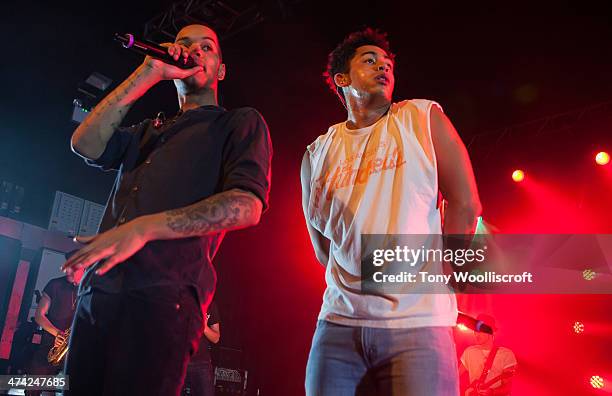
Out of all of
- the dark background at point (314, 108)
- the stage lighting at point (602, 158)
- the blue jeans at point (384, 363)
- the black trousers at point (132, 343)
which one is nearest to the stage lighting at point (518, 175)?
the dark background at point (314, 108)

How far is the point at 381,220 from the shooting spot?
1.84m

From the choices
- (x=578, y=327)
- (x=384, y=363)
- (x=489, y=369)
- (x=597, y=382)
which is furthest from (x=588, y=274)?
(x=384, y=363)

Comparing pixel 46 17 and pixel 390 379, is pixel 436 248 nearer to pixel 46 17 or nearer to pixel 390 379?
pixel 390 379

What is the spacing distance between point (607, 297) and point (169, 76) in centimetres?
845

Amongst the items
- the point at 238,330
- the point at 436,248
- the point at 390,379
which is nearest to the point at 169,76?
the point at 436,248

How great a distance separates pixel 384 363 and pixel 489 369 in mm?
5427

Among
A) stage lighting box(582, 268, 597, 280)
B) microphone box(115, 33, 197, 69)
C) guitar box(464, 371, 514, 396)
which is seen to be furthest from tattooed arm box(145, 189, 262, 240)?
stage lighting box(582, 268, 597, 280)

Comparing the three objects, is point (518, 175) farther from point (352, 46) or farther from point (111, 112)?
point (111, 112)

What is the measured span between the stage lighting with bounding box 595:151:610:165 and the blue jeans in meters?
7.33

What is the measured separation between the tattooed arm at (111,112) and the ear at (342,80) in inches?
35.3

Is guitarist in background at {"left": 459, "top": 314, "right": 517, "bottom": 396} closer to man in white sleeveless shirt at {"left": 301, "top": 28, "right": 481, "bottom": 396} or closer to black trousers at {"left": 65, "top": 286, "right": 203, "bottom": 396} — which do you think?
man in white sleeveless shirt at {"left": 301, "top": 28, "right": 481, "bottom": 396}

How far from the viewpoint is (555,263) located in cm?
868

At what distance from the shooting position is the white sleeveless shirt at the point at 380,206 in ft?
5.54

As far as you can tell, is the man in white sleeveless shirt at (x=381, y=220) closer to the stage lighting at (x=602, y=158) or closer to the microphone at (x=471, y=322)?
the microphone at (x=471, y=322)
